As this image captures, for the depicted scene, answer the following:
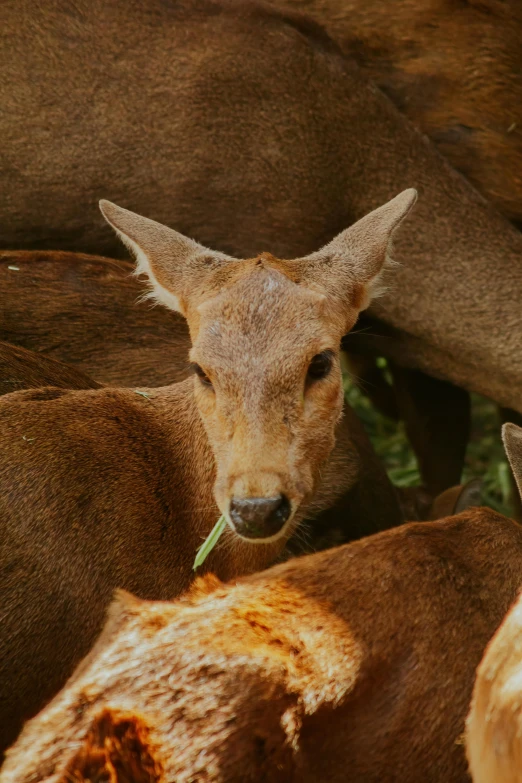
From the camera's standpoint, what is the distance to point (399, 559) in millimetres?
3299

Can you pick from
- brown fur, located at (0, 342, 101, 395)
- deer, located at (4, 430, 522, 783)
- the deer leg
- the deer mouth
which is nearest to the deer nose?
the deer mouth

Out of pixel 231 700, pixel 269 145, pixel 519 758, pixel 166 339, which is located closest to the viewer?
pixel 519 758

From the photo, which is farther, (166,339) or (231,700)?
(166,339)

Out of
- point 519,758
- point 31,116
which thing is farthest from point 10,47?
point 519,758

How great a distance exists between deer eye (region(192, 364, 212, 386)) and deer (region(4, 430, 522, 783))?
783mm

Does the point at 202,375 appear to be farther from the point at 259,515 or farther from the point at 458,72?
the point at 458,72

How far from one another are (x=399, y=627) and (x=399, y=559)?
240mm

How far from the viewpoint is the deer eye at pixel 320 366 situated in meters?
3.82

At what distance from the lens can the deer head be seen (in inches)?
140

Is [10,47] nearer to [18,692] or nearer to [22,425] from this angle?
[22,425]

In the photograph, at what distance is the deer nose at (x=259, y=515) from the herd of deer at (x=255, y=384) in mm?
11

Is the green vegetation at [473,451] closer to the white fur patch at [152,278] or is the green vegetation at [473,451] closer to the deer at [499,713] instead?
the white fur patch at [152,278]

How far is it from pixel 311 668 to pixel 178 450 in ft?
4.56

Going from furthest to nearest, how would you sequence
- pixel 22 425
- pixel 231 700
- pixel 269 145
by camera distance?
pixel 269 145, pixel 22 425, pixel 231 700
